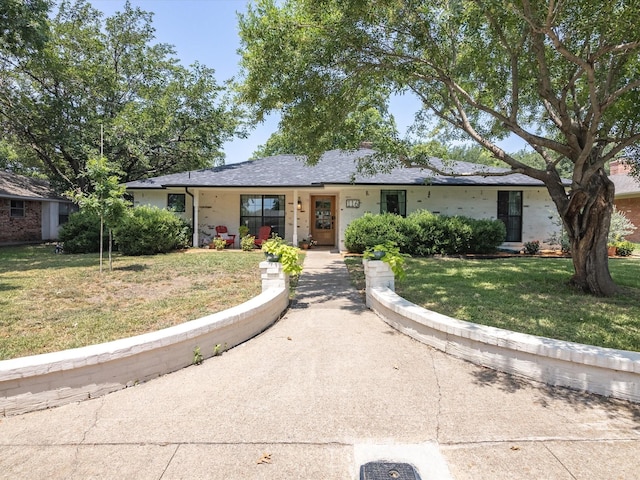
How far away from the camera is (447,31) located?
22.2 ft

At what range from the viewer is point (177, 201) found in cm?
1603

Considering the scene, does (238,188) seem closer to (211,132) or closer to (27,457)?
(211,132)

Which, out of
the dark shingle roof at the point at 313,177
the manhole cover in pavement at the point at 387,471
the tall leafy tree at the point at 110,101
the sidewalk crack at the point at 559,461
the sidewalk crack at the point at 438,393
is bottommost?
the sidewalk crack at the point at 559,461

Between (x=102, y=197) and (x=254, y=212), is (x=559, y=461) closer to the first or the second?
(x=102, y=197)

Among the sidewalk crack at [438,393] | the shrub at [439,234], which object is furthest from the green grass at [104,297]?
the shrub at [439,234]

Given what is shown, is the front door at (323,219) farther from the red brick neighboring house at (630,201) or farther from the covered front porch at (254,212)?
the red brick neighboring house at (630,201)

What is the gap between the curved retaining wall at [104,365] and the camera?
290 cm

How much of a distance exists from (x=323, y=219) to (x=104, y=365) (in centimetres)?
1318

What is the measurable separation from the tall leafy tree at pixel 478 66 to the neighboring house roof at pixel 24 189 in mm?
17887

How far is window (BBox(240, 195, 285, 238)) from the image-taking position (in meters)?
15.6

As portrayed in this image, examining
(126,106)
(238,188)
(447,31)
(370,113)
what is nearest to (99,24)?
(126,106)

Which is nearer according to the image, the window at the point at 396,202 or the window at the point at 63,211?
the window at the point at 396,202

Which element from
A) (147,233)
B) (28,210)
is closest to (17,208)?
(28,210)

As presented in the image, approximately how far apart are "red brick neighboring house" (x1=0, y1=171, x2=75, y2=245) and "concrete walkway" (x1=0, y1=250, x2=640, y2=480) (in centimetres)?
2063
